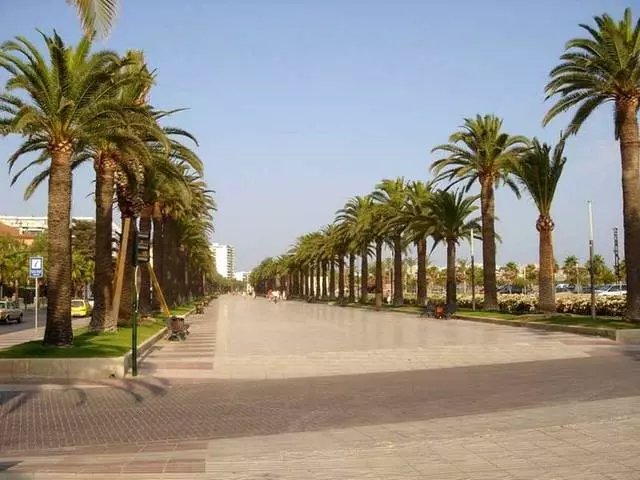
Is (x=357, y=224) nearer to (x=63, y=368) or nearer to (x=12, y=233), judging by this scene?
(x=63, y=368)

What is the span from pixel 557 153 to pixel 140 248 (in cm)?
2451

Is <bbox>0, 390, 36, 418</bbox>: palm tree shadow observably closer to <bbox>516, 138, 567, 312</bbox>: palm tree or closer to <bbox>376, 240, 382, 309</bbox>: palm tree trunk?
<bbox>516, 138, 567, 312</bbox>: palm tree

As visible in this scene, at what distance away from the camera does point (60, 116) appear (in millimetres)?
17891

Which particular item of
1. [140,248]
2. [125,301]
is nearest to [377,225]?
[125,301]

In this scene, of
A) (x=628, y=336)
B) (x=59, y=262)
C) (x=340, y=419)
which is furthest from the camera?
(x=628, y=336)

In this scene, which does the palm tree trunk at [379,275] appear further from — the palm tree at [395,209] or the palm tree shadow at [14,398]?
the palm tree shadow at [14,398]

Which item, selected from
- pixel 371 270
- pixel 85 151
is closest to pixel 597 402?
pixel 85 151

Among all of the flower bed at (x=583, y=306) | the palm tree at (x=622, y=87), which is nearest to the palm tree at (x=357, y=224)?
the flower bed at (x=583, y=306)

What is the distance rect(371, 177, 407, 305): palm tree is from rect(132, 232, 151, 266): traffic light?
37.6m

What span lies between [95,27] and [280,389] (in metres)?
7.88

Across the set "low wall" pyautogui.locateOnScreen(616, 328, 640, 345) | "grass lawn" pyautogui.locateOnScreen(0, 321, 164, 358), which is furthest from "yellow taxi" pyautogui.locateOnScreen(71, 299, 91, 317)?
"low wall" pyautogui.locateOnScreen(616, 328, 640, 345)

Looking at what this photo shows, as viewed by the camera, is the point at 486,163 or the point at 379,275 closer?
the point at 486,163

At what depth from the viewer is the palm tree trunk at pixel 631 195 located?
26797 mm

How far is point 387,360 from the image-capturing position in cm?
1823
